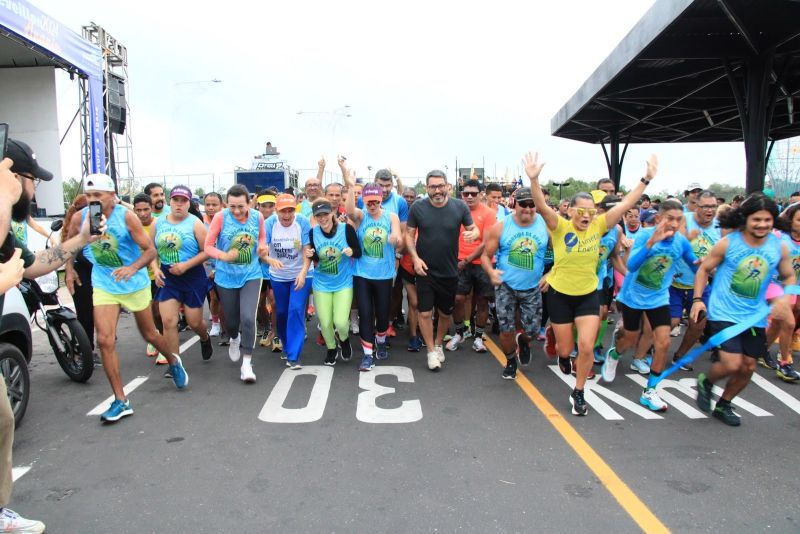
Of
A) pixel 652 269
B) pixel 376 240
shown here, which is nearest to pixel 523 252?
pixel 652 269

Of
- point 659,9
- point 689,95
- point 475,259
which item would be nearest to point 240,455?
point 475,259

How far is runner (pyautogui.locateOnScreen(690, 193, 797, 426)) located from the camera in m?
4.32

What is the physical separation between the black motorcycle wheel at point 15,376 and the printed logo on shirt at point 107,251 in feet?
3.04

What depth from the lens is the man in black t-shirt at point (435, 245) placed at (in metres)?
6.02

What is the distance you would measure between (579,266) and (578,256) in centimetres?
9

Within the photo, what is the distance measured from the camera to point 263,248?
5.87 metres

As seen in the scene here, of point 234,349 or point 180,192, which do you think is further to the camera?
point 234,349

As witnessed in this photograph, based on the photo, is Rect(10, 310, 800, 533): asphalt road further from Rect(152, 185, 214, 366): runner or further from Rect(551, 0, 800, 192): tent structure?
Rect(551, 0, 800, 192): tent structure

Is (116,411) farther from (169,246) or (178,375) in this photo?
(169,246)

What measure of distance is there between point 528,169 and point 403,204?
2.74 m

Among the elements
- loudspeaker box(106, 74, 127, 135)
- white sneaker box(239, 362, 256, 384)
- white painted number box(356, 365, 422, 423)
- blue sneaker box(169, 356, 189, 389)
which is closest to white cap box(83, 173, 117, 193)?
blue sneaker box(169, 356, 189, 389)

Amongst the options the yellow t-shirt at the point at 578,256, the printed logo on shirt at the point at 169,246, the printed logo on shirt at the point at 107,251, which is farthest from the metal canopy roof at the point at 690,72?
the printed logo on shirt at the point at 107,251

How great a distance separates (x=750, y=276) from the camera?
4.39 meters

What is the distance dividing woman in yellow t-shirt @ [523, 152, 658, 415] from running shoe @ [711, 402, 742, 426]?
3.48 feet
